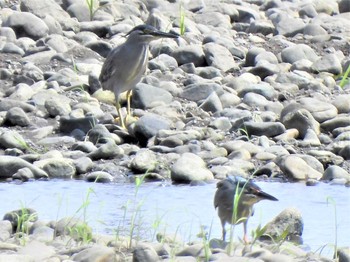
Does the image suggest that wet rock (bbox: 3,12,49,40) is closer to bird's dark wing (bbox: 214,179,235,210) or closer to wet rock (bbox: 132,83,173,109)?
wet rock (bbox: 132,83,173,109)

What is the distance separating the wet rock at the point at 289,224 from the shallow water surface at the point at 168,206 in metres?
0.09

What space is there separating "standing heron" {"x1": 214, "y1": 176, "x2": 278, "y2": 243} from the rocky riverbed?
0.27m

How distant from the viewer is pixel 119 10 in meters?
17.1

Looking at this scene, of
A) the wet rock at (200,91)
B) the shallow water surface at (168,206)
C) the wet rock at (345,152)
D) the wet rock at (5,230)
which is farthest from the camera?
the wet rock at (200,91)

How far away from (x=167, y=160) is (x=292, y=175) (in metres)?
1.17

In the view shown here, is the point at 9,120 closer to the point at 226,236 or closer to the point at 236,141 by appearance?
the point at 236,141

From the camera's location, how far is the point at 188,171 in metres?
10.8

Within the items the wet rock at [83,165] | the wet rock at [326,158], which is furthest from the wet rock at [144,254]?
the wet rock at [326,158]

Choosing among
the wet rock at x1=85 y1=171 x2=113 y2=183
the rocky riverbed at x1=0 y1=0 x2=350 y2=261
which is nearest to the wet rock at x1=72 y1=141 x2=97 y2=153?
the rocky riverbed at x1=0 y1=0 x2=350 y2=261

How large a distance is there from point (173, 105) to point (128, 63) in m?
0.66

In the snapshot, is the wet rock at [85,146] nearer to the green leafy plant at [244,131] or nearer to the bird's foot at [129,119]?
the bird's foot at [129,119]

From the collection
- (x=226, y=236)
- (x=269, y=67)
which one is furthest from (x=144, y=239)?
(x=269, y=67)

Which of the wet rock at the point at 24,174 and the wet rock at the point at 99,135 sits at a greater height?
the wet rock at the point at 99,135

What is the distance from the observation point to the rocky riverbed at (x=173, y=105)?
10734 mm
